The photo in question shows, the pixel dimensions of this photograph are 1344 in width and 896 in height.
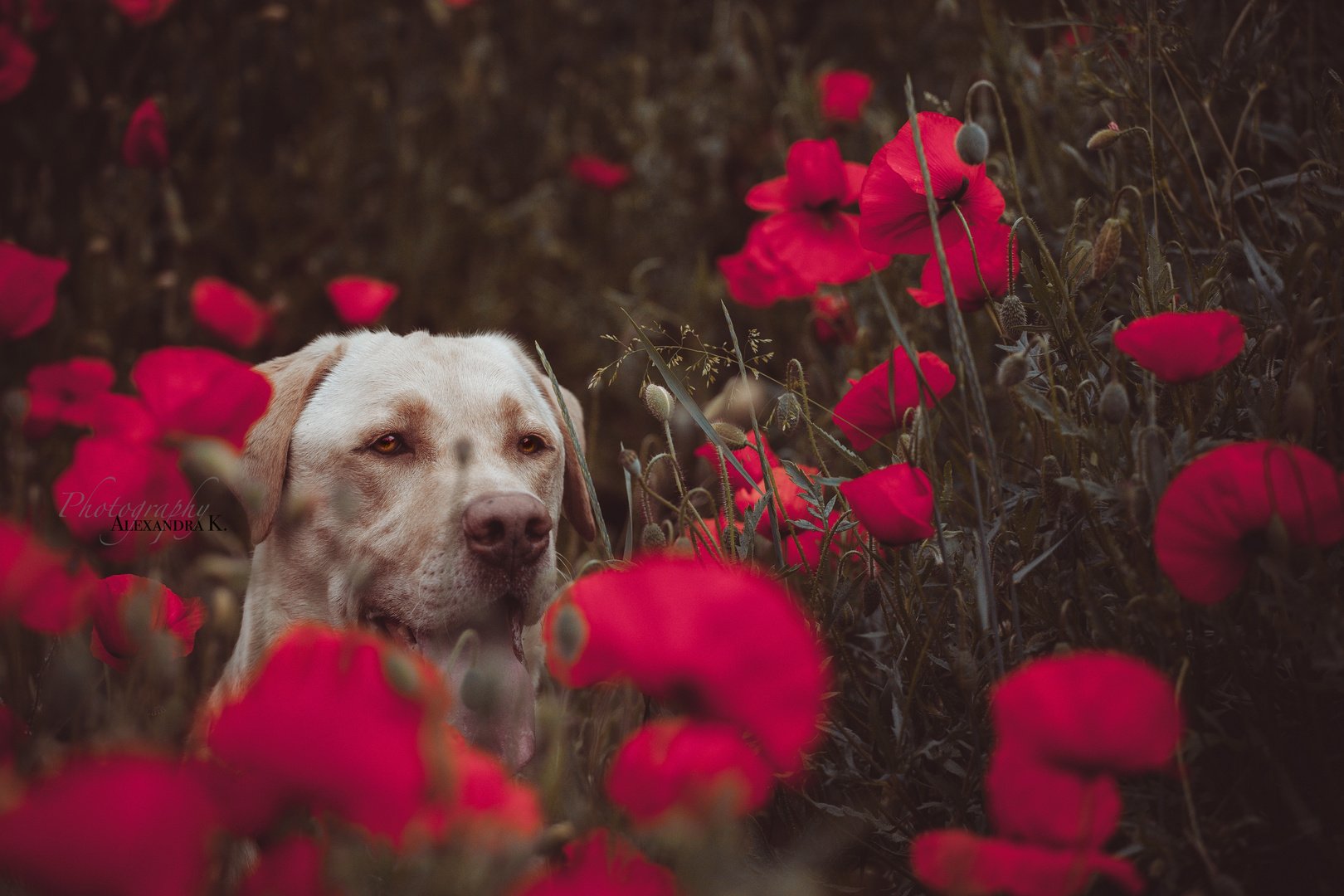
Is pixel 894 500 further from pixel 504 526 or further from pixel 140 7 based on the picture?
pixel 140 7

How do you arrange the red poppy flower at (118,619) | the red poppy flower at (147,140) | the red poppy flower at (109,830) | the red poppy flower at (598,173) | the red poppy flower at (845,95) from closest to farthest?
1. the red poppy flower at (109,830)
2. the red poppy flower at (118,619)
3. the red poppy flower at (147,140)
4. the red poppy flower at (845,95)
5. the red poppy flower at (598,173)

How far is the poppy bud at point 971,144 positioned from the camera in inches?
55.6

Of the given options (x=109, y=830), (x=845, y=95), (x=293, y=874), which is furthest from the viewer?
(x=845, y=95)

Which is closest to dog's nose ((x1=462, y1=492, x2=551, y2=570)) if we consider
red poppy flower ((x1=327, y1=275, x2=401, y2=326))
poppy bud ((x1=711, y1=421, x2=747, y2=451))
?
poppy bud ((x1=711, y1=421, x2=747, y2=451))

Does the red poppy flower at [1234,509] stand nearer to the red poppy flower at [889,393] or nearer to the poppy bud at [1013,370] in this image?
the poppy bud at [1013,370]

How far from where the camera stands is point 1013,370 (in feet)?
4.33

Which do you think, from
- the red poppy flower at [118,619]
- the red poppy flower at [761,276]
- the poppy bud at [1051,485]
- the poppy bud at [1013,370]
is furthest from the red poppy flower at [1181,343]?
the red poppy flower at [118,619]

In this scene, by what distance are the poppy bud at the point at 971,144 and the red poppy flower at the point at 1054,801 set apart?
3.26ft

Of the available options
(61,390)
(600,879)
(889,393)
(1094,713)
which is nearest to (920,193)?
(889,393)

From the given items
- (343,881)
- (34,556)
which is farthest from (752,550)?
(34,556)

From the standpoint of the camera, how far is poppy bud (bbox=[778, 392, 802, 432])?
1535 millimetres

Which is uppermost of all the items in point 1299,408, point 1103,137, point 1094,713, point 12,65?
point 1103,137

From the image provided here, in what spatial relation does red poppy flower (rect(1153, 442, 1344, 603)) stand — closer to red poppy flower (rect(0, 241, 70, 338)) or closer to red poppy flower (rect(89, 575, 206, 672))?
red poppy flower (rect(89, 575, 206, 672))

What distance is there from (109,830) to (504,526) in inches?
43.8
